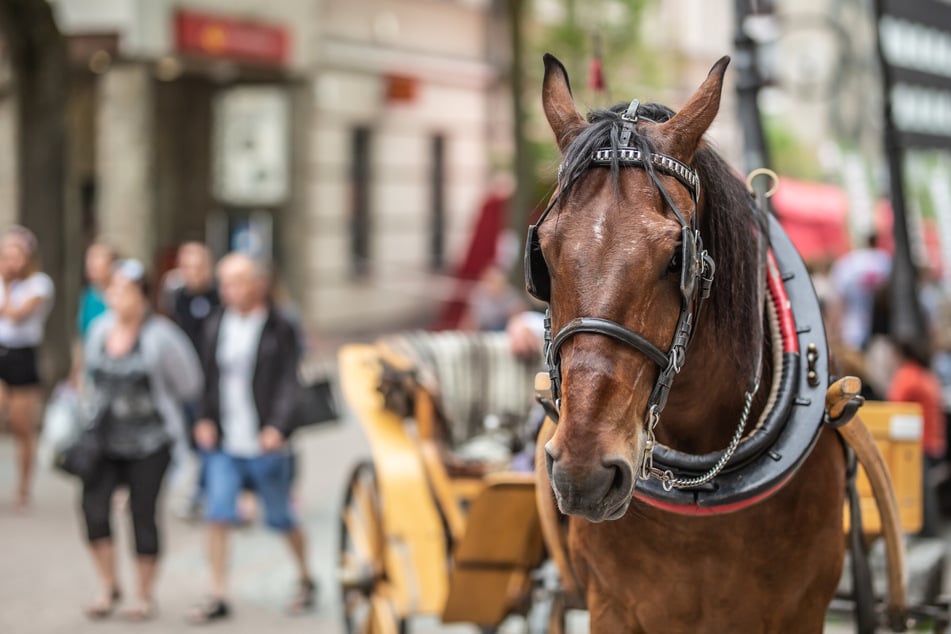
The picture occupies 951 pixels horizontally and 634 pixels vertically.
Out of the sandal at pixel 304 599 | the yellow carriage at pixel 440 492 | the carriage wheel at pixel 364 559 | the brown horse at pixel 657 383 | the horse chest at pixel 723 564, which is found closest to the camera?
the brown horse at pixel 657 383

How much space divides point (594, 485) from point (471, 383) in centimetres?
462

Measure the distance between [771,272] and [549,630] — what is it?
1.80 metres

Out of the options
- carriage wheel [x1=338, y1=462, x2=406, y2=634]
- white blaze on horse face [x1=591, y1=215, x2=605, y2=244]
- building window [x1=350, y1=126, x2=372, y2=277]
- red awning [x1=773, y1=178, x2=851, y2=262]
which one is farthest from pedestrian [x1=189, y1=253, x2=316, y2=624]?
building window [x1=350, y1=126, x2=372, y2=277]

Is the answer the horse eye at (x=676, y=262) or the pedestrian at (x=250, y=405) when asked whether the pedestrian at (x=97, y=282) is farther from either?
the horse eye at (x=676, y=262)

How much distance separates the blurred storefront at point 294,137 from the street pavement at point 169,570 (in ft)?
22.0

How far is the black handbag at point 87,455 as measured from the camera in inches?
293

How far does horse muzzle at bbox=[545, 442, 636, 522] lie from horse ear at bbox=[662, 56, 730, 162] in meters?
0.80

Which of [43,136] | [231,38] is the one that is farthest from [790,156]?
[43,136]

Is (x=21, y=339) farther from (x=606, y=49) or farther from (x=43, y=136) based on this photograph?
(x=606, y=49)

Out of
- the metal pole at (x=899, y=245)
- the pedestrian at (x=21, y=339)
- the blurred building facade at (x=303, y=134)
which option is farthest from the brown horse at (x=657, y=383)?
the blurred building facade at (x=303, y=134)

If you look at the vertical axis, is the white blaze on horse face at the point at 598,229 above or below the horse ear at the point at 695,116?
below

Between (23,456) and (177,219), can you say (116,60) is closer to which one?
(177,219)

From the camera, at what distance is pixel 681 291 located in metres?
2.96

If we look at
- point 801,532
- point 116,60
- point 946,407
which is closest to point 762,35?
point 946,407
